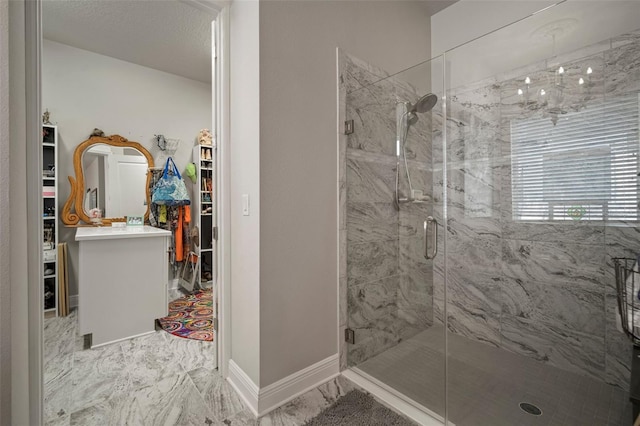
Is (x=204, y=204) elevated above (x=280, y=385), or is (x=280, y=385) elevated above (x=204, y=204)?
(x=204, y=204)

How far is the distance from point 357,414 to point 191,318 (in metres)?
1.97

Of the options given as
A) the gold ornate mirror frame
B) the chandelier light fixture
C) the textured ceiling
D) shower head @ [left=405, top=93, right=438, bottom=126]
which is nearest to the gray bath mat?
shower head @ [left=405, top=93, right=438, bottom=126]

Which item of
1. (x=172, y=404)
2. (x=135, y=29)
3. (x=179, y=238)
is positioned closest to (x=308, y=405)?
(x=172, y=404)

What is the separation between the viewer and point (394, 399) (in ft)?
5.24

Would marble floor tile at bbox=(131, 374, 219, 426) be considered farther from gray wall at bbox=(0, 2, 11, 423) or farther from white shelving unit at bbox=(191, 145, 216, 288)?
white shelving unit at bbox=(191, 145, 216, 288)

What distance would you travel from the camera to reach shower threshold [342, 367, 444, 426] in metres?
1.45

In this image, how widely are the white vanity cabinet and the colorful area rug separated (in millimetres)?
182

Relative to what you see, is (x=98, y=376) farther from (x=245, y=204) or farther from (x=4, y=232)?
(x=245, y=204)

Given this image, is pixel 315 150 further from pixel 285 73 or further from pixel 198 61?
pixel 198 61

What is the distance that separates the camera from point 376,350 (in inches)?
73.3

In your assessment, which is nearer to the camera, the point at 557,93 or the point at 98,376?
the point at 557,93

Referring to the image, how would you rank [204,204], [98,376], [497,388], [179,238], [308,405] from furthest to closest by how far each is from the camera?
[204,204], [179,238], [98,376], [308,405], [497,388]

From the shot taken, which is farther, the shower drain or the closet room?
the closet room

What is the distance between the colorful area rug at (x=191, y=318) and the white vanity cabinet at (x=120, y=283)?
182 mm
